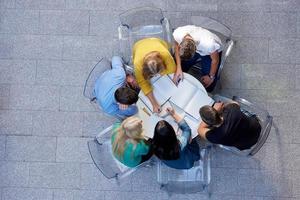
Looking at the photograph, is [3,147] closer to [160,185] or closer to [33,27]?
[33,27]

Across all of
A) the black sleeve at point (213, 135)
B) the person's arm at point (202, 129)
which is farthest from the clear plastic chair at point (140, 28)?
the black sleeve at point (213, 135)

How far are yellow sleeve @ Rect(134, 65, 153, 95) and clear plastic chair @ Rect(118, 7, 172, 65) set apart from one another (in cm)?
47

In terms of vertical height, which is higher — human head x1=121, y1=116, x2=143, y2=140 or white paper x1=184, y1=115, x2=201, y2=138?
human head x1=121, y1=116, x2=143, y2=140

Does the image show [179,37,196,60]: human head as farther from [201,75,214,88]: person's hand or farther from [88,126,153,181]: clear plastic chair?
[88,126,153,181]: clear plastic chair

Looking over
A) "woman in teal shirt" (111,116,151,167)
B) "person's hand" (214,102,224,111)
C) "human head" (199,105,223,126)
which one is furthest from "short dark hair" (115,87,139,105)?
"person's hand" (214,102,224,111)

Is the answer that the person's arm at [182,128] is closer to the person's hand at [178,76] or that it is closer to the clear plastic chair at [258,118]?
the person's hand at [178,76]

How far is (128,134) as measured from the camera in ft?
9.96

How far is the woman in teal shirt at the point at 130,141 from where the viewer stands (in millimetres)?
3004

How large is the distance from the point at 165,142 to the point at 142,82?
1.78 feet

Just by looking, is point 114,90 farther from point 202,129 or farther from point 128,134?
point 202,129

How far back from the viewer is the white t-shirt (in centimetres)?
333

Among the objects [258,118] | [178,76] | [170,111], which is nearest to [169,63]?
[178,76]

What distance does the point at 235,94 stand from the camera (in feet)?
12.9

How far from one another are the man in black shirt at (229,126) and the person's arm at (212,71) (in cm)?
42
